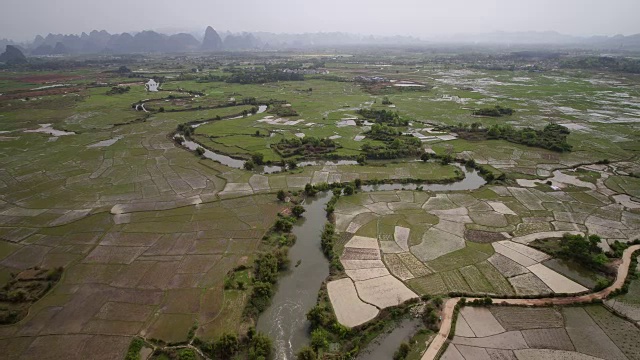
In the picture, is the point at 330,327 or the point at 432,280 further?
the point at 432,280

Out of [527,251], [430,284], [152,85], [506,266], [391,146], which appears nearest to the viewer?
[430,284]

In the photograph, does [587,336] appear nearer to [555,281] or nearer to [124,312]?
[555,281]

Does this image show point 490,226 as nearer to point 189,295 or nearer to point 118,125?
point 189,295

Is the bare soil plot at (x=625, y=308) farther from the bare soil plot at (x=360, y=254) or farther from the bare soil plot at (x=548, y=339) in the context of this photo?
the bare soil plot at (x=360, y=254)

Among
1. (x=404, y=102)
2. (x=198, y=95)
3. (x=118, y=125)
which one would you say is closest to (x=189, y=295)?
(x=118, y=125)

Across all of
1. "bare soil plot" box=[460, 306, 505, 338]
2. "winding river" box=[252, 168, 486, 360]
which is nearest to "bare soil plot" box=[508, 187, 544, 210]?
"bare soil plot" box=[460, 306, 505, 338]

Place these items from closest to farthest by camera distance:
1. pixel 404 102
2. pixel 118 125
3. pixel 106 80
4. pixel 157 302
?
pixel 157 302
pixel 118 125
pixel 404 102
pixel 106 80

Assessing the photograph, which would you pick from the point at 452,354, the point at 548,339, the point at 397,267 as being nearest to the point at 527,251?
the point at 548,339
